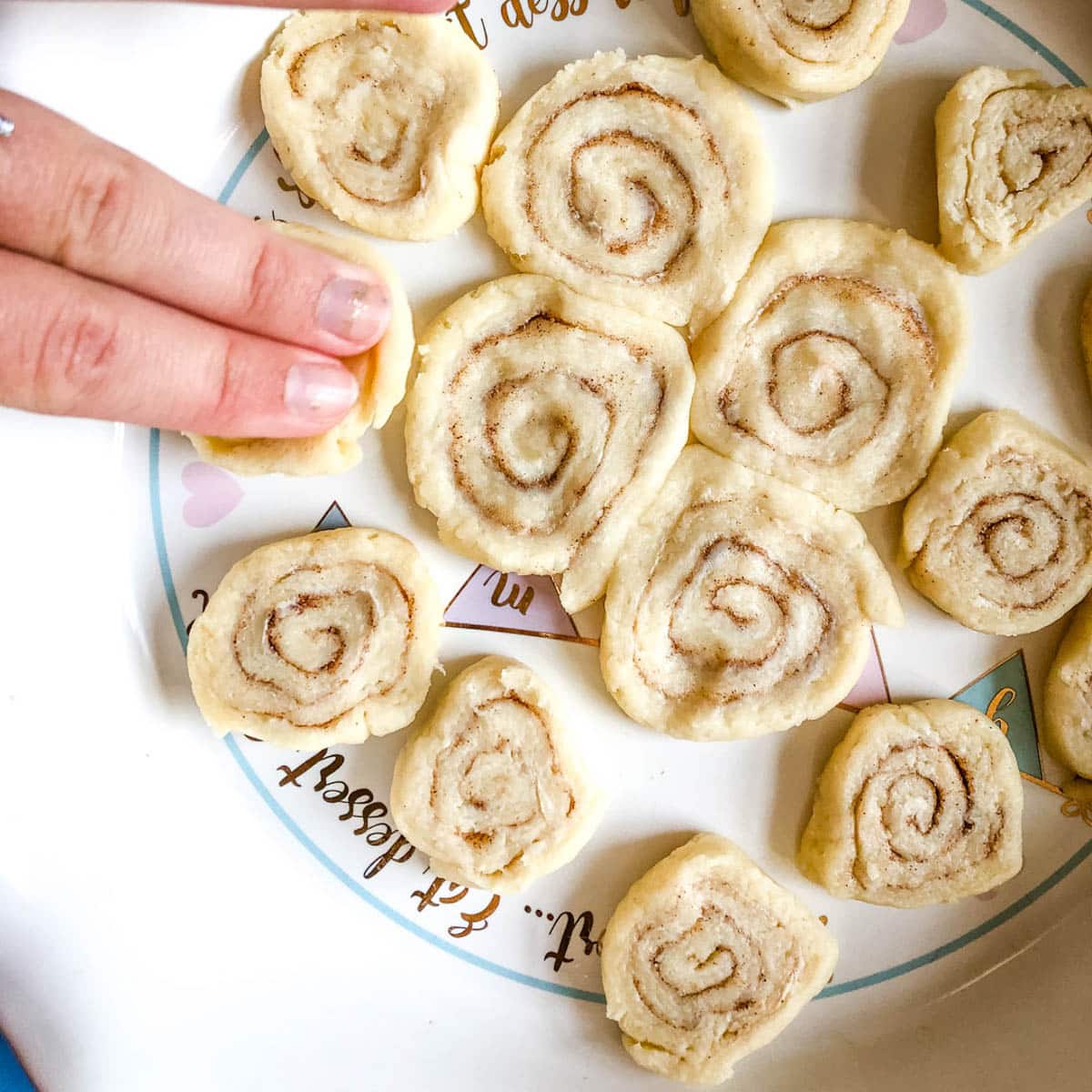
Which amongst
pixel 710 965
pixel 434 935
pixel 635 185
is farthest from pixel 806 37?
pixel 434 935

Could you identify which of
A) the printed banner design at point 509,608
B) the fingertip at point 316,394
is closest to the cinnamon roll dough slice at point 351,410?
the fingertip at point 316,394

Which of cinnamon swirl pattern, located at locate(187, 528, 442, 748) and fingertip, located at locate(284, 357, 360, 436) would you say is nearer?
fingertip, located at locate(284, 357, 360, 436)

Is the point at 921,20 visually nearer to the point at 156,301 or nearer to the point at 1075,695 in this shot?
the point at 1075,695

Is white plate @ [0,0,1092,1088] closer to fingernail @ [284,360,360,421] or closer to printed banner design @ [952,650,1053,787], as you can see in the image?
printed banner design @ [952,650,1053,787]

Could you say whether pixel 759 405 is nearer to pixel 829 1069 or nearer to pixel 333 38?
pixel 333 38

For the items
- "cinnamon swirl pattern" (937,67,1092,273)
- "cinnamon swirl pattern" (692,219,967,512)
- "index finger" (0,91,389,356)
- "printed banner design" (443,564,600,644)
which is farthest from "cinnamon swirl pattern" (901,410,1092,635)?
"index finger" (0,91,389,356)

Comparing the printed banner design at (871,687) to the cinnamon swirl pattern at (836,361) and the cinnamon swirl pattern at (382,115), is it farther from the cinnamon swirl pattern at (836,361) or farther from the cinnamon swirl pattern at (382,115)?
the cinnamon swirl pattern at (382,115)

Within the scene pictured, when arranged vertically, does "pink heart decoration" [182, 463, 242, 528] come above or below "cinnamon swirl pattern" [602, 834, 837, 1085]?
above
